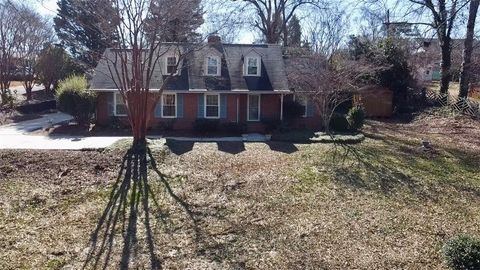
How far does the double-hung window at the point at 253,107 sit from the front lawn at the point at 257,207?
19.1 feet

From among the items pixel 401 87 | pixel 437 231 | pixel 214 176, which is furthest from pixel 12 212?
pixel 401 87

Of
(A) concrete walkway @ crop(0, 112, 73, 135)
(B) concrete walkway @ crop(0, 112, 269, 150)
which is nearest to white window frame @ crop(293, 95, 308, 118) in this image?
(B) concrete walkway @ crop(0, 112, 269, 150)

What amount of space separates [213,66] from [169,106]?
3.29 meters

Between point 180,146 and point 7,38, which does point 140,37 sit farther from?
point 7,38

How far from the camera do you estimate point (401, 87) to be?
26.3 m

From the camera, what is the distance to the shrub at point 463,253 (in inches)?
215

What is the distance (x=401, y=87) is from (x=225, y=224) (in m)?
22.3

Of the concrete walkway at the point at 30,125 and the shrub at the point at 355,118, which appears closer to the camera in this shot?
the shrub at the point at 355,118

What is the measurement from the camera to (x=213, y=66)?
2075 cm

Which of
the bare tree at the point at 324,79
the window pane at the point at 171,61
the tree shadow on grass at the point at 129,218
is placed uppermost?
the window pane at the point at 171,61

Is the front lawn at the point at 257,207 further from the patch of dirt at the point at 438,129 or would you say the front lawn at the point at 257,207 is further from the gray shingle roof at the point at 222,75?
the gray shingle roof at the point at 222,75

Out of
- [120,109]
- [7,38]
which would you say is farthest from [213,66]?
[7,38]

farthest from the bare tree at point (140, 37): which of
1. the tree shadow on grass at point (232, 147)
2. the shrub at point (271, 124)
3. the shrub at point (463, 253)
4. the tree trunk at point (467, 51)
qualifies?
the tree trunk at point (467, 51)

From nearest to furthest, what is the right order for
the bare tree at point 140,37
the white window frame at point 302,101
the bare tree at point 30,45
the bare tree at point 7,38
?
the bare tree at point 140,37, the white window frame at point 302,101, the bare tree at point 7,38, the bare tree at point 30,45
